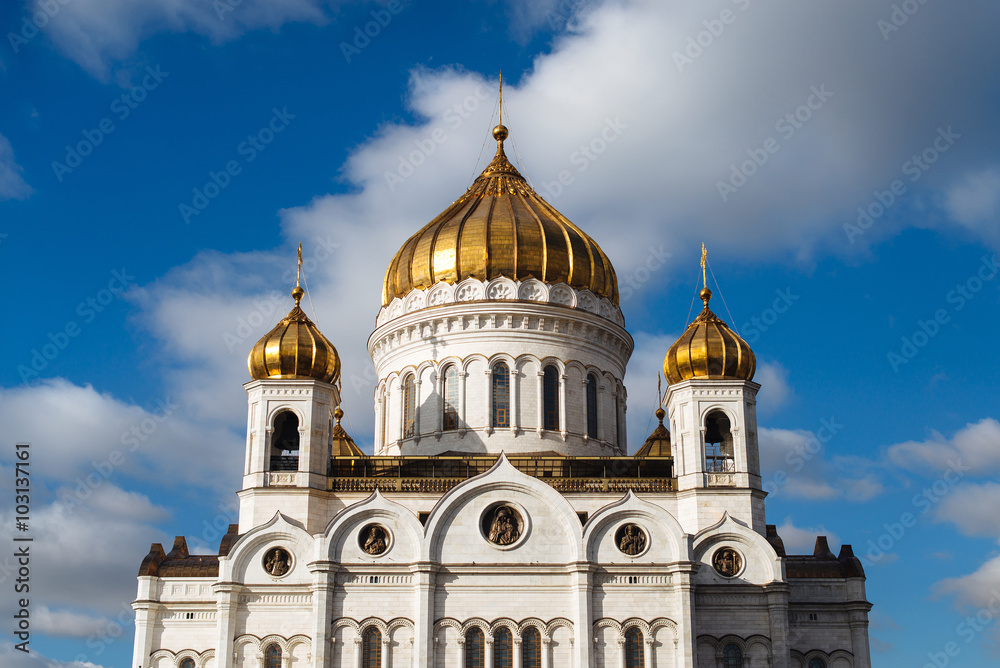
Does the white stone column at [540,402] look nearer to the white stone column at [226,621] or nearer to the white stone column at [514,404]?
the white stone column at [514,404]

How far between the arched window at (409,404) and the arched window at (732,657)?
11.2 m

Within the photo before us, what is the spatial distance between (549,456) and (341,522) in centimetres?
653

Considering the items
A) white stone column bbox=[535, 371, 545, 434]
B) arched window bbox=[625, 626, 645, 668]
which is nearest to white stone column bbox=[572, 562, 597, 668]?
arched window bbox=[625, 626, 645, 668]

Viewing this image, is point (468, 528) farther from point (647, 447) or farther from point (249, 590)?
point (647, 447)

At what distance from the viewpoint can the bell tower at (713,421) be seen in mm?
29141

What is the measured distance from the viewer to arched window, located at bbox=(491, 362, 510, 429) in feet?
109

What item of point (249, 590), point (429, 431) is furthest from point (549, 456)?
point (249, 590)

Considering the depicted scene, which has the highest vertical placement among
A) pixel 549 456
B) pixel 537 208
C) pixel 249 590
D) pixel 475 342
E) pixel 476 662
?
pixel 537 208

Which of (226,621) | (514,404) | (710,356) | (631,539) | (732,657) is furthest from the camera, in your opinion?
(514,404)

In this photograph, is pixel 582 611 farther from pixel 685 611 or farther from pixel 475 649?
pixel 475 649

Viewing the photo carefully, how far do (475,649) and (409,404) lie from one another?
30.7 feet

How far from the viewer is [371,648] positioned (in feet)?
89.5

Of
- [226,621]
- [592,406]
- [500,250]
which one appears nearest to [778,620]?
[592,406]

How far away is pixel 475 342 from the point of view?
33906mm
